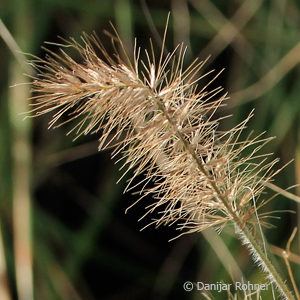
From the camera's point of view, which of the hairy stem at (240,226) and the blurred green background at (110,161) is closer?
the hairy stem at (240,226)

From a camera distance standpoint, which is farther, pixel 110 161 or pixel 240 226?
pixel 110 161

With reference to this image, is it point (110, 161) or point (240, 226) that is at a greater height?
point (110, 161)

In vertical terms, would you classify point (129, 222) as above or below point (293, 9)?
below

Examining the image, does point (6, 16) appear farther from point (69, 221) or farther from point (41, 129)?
point (69, 221)

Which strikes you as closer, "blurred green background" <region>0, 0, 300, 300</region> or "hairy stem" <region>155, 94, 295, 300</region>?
"hairy stem" <region>155, 94, 295, 300</region>

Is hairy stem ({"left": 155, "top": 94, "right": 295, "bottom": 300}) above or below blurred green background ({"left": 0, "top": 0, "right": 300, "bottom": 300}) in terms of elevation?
below

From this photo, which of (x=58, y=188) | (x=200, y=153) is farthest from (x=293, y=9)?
(x=200, y=153)

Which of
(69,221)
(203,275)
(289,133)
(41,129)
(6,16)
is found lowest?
(203,275)

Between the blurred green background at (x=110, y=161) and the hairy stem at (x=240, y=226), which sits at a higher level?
the blurred green background at (x=110, y=161)
